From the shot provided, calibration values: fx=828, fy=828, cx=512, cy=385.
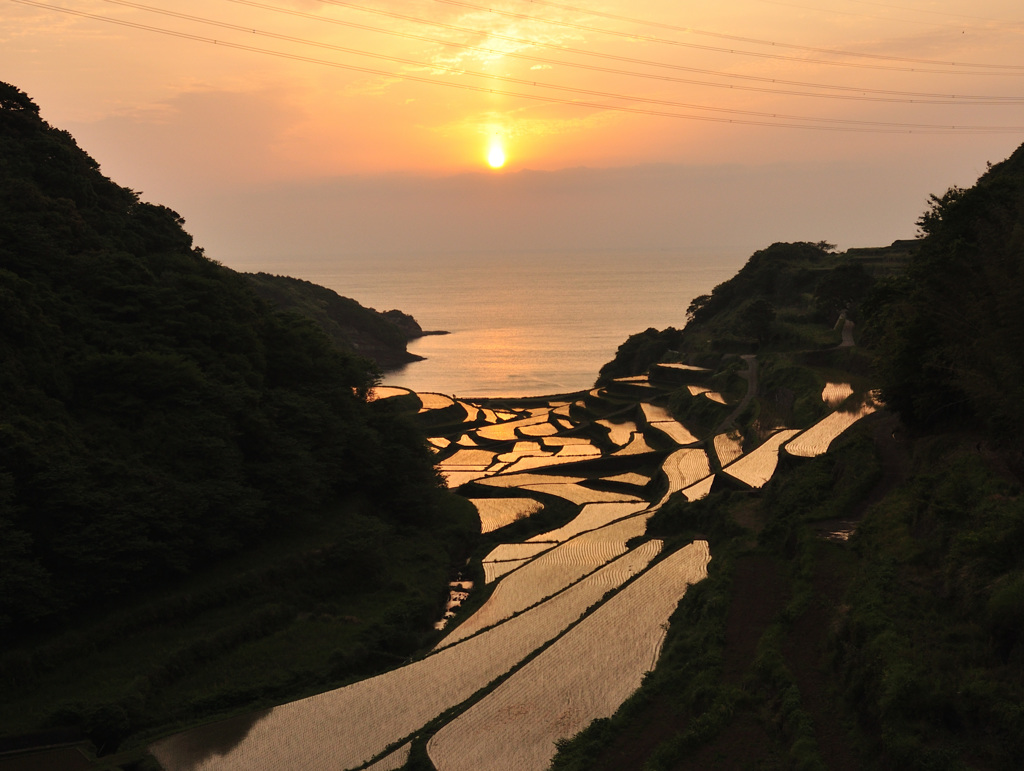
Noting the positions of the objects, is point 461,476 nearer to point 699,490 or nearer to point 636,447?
point 636,447

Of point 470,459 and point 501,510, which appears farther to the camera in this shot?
point 470,459

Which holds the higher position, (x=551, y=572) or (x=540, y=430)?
(x=540, y=430)

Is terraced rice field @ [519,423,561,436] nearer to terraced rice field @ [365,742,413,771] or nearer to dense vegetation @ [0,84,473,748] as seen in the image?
dense vegetation @ [0,84,473,748]

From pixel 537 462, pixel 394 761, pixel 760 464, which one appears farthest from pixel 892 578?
pixel 537 462

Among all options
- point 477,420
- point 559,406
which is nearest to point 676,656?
point 477,420

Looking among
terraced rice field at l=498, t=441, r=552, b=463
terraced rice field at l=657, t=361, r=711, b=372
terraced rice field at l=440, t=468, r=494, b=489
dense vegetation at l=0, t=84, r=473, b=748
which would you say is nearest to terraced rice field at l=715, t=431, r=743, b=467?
terraced rice field at l=498, t=441, r=552, b=463
